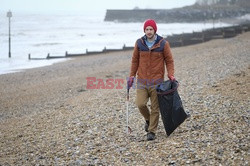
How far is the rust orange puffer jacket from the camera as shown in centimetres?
538

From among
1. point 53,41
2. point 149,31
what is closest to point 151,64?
point 149,31

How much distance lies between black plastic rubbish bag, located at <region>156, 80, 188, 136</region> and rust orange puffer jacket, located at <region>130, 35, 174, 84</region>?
17 centimetres

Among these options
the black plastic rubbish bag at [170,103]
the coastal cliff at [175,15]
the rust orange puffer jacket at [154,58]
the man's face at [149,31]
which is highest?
the coastal cliff at [175,15]

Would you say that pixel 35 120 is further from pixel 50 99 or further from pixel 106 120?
pixel 50 99

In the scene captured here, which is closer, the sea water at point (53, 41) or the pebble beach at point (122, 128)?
the pebble beach at point (122, 128)

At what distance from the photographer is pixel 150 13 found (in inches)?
4582

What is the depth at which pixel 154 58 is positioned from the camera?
5.41m

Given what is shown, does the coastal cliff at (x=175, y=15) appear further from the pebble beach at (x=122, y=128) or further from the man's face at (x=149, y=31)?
the man's face at (x=149, y=31)

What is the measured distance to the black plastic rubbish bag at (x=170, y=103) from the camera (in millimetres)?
5398

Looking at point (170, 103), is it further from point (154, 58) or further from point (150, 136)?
point (154, 58)

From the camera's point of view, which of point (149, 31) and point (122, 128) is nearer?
point (149, 31)

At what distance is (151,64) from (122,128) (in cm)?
177

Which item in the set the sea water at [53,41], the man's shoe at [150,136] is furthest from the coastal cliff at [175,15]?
the man's shoe at [150,136]

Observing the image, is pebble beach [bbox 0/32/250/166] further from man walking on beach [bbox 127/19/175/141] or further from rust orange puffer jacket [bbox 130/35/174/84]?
rust orange puffer jacket [bbox 130/35/174/84]
